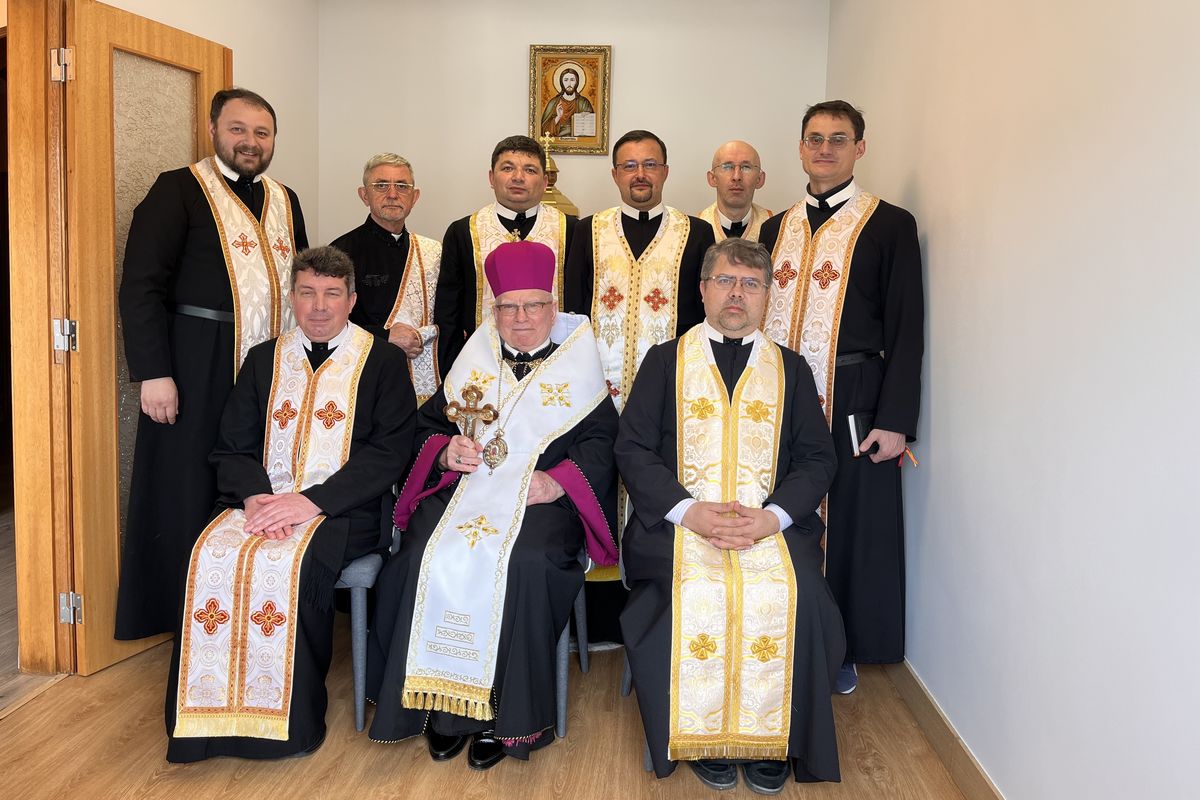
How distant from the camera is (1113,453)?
219 cm

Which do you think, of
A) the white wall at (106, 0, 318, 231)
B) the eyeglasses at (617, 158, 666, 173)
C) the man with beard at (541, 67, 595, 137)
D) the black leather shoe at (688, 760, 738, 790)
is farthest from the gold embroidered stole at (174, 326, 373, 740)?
the man with beard at (541, 67, 595, 137)

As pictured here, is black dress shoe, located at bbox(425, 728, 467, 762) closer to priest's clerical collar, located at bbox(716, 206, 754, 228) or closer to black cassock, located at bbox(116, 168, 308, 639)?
black cassock, located at bbox(116, 168, 308, 639)

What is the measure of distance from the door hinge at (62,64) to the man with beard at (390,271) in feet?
4.33

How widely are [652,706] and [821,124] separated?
2297 millimetres

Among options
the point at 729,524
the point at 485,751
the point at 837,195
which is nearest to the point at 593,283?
the point at 837,195

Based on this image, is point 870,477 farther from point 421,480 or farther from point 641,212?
point 421,480

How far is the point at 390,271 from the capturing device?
14.9 feet

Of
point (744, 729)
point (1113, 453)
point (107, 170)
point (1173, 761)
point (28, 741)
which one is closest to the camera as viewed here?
point (1173, 761)

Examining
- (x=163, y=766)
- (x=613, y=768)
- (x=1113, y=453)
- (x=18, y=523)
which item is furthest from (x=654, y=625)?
(x=18, y=523)

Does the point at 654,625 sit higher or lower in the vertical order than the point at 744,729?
higher

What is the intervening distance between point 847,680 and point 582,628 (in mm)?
1063

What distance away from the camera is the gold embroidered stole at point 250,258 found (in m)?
3.85

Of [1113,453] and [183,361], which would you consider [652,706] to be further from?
[183,361]

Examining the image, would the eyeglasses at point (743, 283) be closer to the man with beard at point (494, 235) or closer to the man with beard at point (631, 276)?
the man with beard at point (631, 276)
